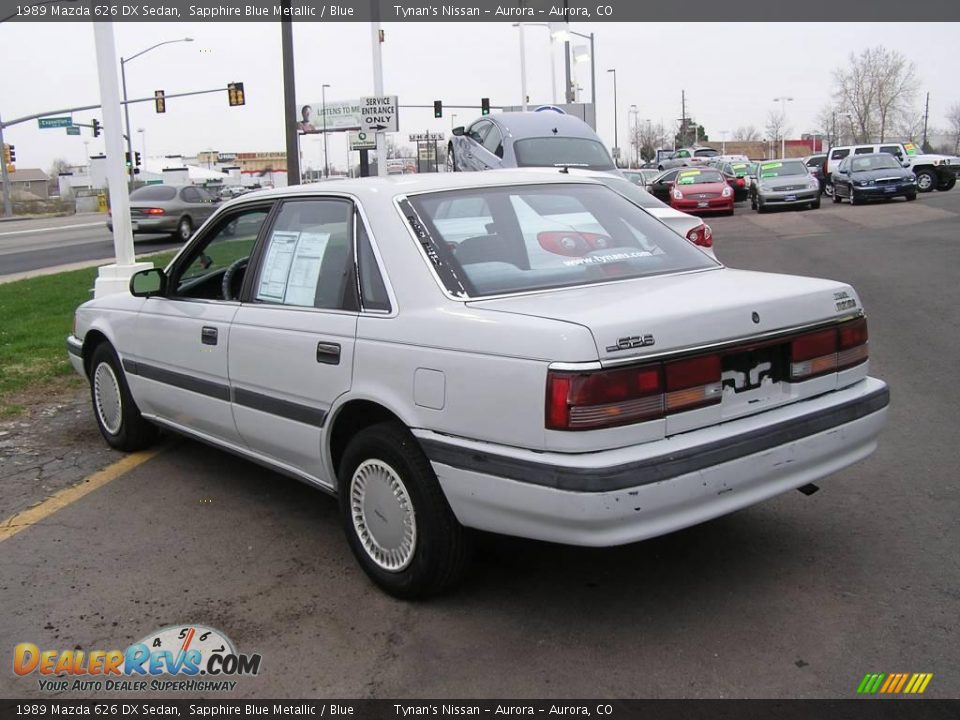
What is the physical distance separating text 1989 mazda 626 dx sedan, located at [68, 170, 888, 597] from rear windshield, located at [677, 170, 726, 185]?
73.1 feet

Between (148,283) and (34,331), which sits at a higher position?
(148,283)

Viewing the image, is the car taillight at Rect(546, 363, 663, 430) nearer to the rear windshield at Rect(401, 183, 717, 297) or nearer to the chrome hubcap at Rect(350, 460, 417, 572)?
the rear windshield at Rect(401, 183, 717, 297)

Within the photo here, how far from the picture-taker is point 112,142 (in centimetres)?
1020

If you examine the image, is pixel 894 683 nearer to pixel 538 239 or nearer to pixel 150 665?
pixel 538 239

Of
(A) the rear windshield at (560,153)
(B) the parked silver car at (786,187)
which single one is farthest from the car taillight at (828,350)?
(B) the parked silver car at (786,187)

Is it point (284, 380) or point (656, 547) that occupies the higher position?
point (284, 380)

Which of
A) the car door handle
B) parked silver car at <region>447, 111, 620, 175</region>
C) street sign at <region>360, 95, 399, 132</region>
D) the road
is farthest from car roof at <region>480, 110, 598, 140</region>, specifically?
the car door handle

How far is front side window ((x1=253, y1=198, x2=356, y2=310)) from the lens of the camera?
4098 millimetres

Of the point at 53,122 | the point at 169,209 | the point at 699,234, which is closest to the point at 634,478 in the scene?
the point at 699,234

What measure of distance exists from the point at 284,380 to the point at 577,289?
1382 mm

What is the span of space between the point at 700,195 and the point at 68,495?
22.9 meters

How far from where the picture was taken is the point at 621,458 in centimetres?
311
